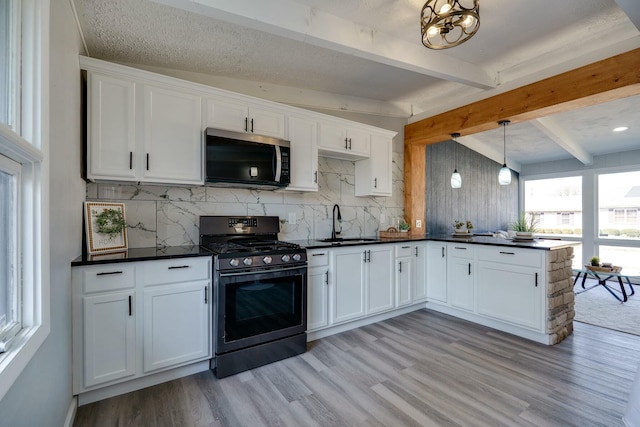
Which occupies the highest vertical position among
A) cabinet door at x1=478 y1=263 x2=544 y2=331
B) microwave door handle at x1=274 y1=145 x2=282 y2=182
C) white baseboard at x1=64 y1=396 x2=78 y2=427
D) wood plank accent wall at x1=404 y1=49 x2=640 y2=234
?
wood plank accent wall at x1=404 y1=49 x2=640 y2=234

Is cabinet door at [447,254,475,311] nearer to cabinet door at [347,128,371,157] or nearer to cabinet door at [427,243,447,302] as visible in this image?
cabinet door at [427,243,447,302]

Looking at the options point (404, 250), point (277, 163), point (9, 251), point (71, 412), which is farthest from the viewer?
point (404, 250)

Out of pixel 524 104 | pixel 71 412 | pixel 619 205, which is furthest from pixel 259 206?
pixel 619 205

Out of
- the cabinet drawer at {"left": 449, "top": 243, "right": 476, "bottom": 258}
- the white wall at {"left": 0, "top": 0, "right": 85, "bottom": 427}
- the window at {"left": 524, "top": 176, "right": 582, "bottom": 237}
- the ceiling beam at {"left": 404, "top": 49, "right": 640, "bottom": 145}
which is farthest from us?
the window at {"left": 524, "top": 176, "right": 582, "bottom": 237}

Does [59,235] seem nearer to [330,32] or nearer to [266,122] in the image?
[266,122]

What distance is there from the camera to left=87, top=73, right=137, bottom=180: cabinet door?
2.13 m

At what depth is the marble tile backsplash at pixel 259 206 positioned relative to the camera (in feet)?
8.37

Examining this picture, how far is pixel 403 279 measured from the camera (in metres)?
3.53

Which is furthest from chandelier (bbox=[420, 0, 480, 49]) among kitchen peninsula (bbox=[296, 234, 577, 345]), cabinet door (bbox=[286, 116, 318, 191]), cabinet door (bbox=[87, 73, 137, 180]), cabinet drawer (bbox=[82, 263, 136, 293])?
cabinet drawer (bbox=[82, 263, 136, 293])

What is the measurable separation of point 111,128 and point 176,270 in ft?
3.77

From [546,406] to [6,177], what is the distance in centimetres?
296

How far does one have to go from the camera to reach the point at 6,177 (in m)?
1.05

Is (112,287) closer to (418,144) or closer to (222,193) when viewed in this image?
(222,193)

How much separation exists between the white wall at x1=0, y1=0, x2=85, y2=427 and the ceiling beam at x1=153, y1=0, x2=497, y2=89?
0.65 metres
